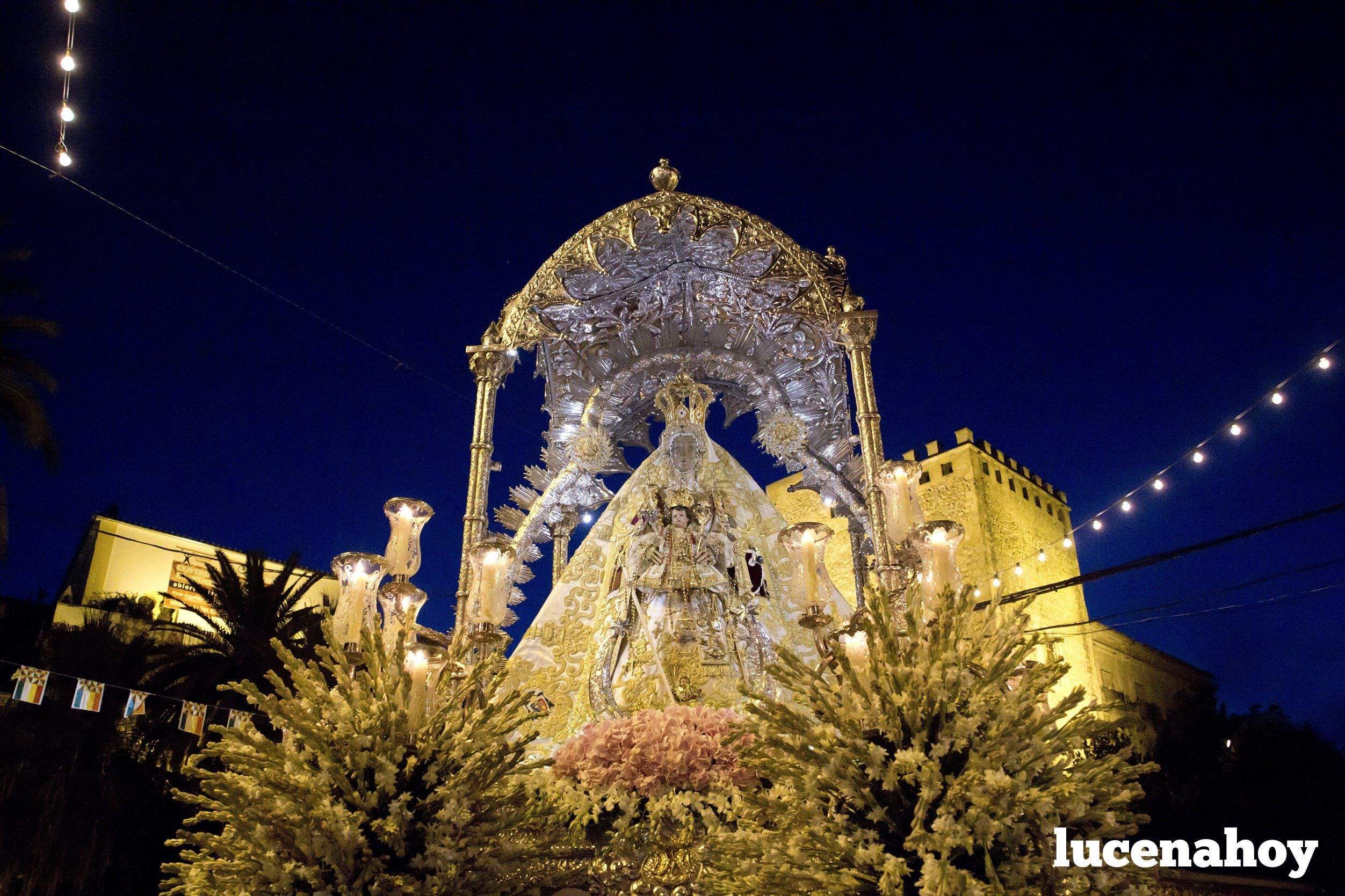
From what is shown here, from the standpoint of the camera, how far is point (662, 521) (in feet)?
21.7

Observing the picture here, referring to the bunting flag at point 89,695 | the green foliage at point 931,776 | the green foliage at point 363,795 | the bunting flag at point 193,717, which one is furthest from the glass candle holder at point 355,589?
the bunting flag at point 193,717

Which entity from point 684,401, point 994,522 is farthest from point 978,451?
point 684,401

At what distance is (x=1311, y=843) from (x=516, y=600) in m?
5.46

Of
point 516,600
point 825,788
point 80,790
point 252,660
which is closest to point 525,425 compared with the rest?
point 252,660

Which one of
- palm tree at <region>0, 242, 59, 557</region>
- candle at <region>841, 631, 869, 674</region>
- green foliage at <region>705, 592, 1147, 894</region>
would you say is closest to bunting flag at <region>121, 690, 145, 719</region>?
palm tree at <region>0, 242, 59, 557</region>

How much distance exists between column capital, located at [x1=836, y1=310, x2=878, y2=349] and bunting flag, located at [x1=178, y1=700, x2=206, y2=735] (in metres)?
6.80

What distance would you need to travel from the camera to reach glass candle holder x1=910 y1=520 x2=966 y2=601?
4.44m

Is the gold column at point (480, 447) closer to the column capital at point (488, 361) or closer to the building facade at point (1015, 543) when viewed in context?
the column capital at point (488, 361)

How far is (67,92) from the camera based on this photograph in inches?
227

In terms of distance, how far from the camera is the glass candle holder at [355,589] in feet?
15.1

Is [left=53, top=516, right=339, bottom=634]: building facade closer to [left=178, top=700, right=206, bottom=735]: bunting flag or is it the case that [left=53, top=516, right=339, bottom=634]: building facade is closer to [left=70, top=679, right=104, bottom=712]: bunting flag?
[left=178, top=700, right=206, bottom=735]: bunting flag

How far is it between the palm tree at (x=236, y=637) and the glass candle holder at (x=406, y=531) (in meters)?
8.18

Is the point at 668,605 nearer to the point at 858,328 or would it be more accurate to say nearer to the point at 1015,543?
the point at 858,328

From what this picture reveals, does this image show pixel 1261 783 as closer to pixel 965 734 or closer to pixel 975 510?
pixel 975 510
